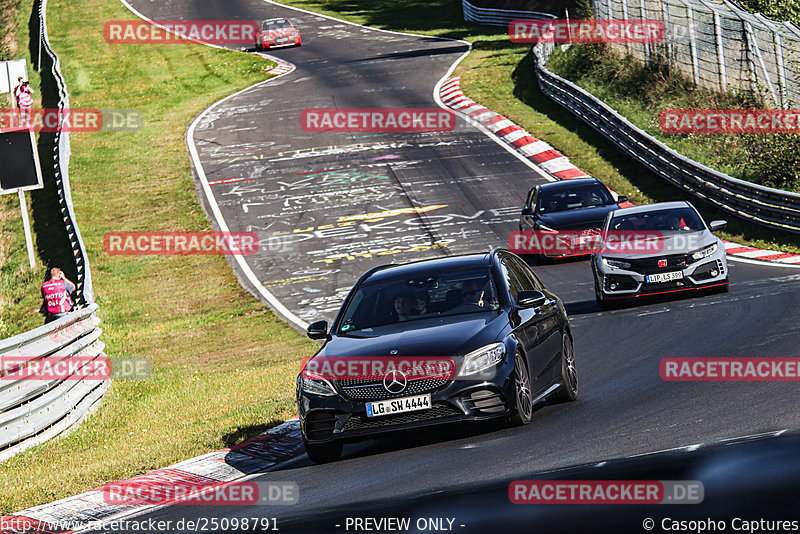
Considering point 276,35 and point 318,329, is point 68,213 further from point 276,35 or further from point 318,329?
point 276,35

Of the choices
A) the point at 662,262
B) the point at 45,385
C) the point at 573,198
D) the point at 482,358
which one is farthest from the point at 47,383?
the point at 573,198

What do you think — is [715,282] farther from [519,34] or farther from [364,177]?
[519,34]

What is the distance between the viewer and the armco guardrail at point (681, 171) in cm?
2259

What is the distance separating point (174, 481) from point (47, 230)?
22.2 metres

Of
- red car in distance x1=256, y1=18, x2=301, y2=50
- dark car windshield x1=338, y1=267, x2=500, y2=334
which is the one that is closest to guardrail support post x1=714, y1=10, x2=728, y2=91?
dark car windshield x1=338, y1=267, x2=500, y2=334

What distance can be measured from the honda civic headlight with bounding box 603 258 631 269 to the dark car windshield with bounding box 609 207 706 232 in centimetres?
102

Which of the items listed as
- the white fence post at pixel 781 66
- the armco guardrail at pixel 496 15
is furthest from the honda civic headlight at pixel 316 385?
the armco guardrail at pixel 496 15

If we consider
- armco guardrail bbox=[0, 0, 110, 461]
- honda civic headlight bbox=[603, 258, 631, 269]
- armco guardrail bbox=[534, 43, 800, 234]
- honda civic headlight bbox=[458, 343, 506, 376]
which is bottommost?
armco guardrail bbox=[534, 43, 800, 234]

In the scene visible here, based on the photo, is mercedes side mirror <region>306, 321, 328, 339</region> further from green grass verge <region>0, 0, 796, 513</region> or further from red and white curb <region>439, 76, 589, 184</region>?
red and white curb <region>439, 76, 589, 184</region>

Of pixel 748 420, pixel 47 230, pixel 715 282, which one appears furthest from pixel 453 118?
pixel 748 420

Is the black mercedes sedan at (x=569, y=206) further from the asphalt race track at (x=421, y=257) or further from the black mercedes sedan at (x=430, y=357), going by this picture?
the black mercedes sedan at (x=430, y=357)

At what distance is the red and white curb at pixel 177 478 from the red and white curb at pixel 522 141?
1357 centimetres

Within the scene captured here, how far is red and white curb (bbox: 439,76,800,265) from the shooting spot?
2259cm

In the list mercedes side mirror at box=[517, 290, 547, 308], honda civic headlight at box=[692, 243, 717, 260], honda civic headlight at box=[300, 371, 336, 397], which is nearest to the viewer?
honda civic headlight at box=[300, 371, 336, 397]
